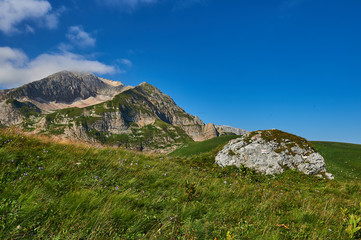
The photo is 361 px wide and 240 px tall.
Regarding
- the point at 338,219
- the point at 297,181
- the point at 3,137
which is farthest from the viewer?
the point at 297,181

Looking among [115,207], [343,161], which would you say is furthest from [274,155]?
[343,161]

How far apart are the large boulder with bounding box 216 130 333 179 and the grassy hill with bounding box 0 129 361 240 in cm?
698

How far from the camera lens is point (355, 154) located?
28141mm

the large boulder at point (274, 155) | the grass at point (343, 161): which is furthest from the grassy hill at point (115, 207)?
the grass at point (343, 161)

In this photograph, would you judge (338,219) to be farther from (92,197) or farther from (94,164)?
(94,164)

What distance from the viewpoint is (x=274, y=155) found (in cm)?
1475

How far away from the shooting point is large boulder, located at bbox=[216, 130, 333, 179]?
1398 centimetres

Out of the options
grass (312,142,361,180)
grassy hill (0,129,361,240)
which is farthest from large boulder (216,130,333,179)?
grass (312,142,361,180)

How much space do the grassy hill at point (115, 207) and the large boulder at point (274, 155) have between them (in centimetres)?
698

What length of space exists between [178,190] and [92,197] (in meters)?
2.98

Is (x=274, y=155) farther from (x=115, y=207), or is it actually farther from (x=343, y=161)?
(x=343, y=161)

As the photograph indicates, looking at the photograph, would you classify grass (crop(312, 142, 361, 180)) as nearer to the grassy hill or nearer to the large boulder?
the large boulder

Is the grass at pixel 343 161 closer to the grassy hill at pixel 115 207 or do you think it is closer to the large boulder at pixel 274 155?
the large boulder at pixel 274 155

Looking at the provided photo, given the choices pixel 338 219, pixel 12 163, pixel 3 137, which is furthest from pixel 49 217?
pixel 338 219
